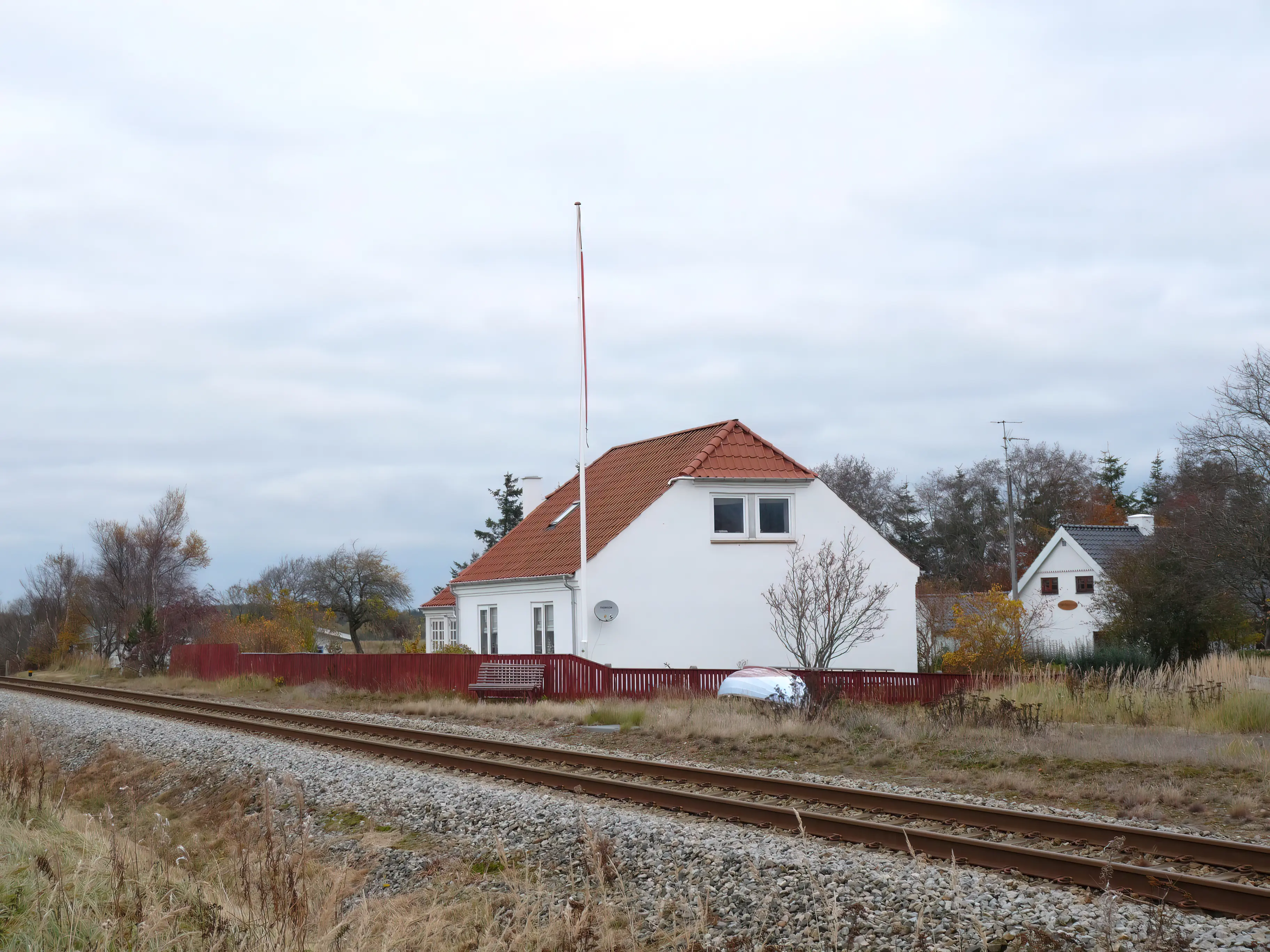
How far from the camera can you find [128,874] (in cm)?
743

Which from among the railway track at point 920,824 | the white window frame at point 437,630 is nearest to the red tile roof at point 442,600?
the white window frame at point 437,630

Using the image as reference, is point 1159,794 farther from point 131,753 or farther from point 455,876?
point 131,753

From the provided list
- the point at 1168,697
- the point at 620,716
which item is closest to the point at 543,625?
the point at 620,716

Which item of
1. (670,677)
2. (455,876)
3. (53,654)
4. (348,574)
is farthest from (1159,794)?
(348,574)

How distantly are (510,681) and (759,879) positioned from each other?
16559mm

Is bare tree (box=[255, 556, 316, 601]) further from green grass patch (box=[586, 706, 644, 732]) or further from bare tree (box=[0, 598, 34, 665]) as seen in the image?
green grass patch (box=[586, 706, 644, 732])

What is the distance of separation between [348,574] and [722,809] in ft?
220

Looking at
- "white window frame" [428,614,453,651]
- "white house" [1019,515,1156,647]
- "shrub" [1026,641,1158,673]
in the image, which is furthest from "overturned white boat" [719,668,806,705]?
"white house" [1019,515,1156,647]

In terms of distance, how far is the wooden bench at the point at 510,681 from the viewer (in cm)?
2342

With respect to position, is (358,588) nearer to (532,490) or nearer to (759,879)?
(532,490)

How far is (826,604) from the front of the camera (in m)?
23.1

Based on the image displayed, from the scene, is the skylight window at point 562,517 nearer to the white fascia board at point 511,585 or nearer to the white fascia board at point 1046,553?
the white fascia board at point 511,585

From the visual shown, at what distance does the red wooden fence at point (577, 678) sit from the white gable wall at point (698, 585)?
1747 mm

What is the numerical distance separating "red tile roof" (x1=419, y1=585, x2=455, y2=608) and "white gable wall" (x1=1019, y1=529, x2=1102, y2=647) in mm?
26352
